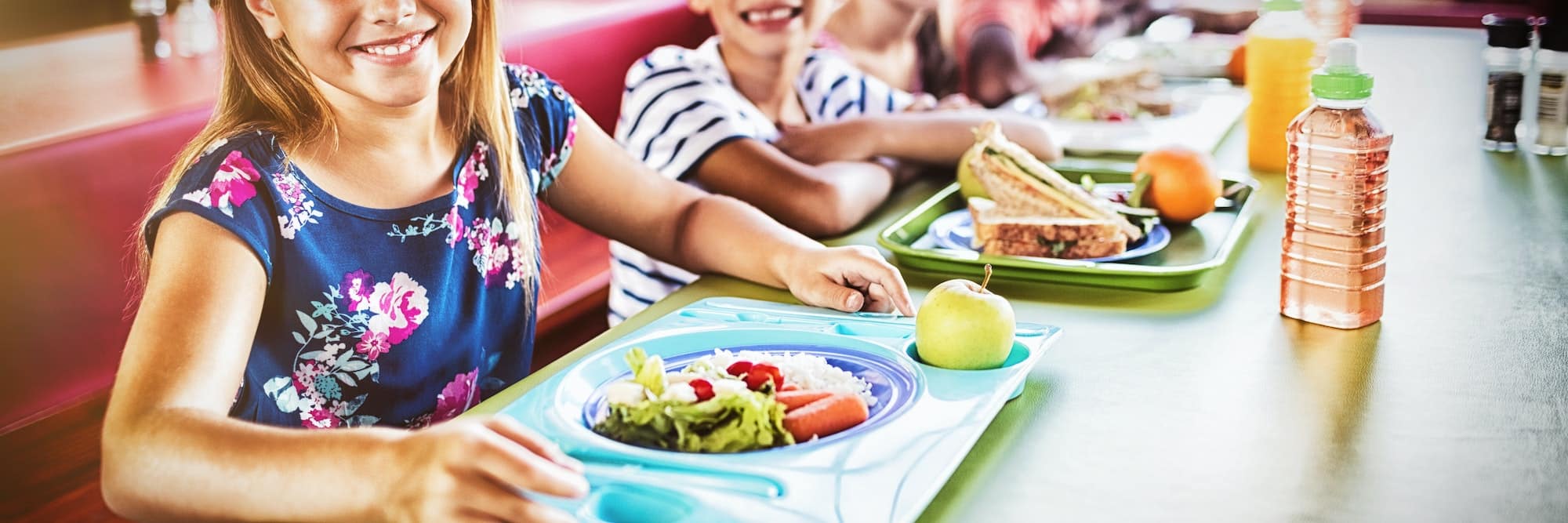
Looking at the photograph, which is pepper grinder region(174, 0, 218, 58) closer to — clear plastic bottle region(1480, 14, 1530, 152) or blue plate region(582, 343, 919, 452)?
blue plate region(582, 343, 919, 452)

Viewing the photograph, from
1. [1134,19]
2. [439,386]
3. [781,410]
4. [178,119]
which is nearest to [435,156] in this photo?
[439,386]

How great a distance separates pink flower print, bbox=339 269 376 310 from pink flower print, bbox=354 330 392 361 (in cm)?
3

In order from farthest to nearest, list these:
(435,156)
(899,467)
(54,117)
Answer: (54,117) < (435,156) < (899,467)

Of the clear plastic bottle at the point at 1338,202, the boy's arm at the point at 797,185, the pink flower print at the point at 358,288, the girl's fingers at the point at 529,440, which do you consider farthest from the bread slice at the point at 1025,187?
the girl's fingers at the point at 529,440

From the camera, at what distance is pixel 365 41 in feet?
3.64

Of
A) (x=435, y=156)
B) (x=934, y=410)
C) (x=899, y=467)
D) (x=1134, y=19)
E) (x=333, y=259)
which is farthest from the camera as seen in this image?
(x=1134, y=19)

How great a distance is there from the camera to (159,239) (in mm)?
977

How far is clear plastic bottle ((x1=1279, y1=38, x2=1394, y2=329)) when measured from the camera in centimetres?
112

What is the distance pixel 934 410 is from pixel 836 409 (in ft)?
0.25

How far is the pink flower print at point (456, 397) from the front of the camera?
4.08ft

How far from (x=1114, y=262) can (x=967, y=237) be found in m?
0.18

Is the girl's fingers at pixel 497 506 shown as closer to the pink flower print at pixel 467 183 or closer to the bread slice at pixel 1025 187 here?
the pink flower print at pixel 467 183

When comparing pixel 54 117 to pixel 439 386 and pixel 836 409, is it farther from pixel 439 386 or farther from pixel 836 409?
pixel 836 409

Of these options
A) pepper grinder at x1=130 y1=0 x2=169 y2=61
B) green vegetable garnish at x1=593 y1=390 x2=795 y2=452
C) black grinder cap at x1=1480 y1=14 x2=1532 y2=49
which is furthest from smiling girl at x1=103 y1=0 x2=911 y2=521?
pepper grinder at x1=130 y1=0 x2=169 y2=61
